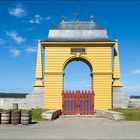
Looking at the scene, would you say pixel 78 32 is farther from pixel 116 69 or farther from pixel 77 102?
pixel 77 102

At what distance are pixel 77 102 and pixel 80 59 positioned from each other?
392 centimetres

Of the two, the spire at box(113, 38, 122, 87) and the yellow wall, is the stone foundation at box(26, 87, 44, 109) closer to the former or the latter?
the yellow wall

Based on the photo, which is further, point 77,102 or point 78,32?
point 78,32

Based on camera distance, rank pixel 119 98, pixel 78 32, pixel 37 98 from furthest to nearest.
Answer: pixel 78 32 → pixel 119 98 → pixel 37 98

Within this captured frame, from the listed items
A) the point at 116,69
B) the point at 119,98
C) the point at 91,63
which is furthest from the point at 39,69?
the point at 119,98

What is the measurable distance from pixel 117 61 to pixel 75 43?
13.6ft

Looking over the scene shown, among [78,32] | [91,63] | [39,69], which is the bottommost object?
[39,69]

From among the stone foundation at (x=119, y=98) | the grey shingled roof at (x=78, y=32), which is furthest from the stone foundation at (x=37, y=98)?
the stone foundation at (x=119, y=98)

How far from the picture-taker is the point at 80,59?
3083 centimetres

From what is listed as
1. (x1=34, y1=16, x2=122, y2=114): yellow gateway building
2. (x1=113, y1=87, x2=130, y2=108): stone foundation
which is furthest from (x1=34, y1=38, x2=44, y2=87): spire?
(x1=113, y1=87, x2=130, y2=108): stone foundation

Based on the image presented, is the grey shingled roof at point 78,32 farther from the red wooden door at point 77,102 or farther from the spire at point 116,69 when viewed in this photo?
the red wooden door at point 77,102

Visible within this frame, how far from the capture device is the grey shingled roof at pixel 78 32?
1198 inches

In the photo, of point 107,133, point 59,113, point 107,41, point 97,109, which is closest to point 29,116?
point 107,133

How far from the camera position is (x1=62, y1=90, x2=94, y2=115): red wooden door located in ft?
94.2
